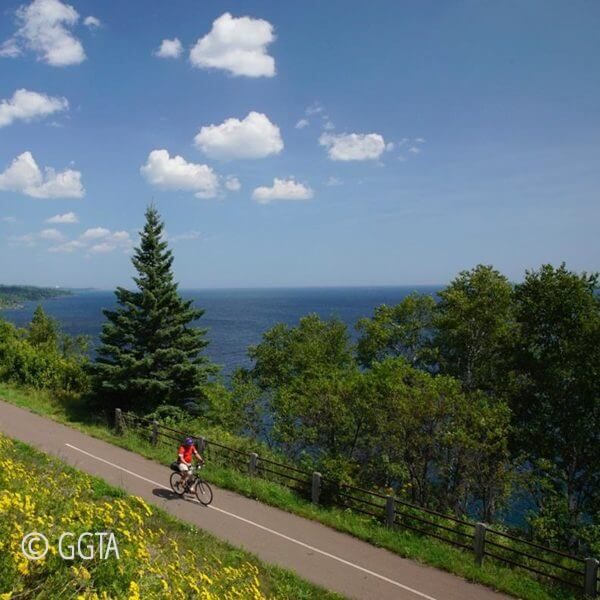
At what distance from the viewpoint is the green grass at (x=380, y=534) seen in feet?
36.8

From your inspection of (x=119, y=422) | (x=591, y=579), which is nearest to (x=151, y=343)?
(x=119, y=422)

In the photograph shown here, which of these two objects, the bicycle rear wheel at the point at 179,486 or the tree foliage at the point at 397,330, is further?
the tree foliage at the point at 397,330

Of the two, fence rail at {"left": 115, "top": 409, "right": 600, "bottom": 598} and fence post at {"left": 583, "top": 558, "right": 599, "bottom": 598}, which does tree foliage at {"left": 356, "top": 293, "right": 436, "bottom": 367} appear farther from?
fence post at {"left": 583, "top": 558, "right": 599, "bottom": 598}

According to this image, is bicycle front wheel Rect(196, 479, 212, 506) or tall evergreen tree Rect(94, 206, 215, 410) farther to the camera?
tall evergreen tree Rect(94, 206, 215, 410)

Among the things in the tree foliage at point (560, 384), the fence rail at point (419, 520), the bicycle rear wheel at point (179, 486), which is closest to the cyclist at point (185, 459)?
the bicycle rear wheel at point (179, 486)

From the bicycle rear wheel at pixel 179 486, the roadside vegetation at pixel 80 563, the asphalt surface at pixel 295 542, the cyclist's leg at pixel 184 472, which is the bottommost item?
the asphalt surface at pixel 295 542

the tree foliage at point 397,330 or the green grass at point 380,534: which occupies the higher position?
the tree foliage at point 397,330

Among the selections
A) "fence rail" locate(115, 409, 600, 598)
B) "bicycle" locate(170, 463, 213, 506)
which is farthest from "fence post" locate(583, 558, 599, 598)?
"bicycle" locate(170, 463, 213, 506)

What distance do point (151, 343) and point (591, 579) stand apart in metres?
21.1

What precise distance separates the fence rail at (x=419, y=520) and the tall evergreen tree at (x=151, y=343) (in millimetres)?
3923

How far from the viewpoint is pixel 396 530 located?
1370 centimetres

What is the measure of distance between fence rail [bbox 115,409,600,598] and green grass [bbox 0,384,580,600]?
0.83 feet

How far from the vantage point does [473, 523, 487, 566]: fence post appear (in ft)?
40.1

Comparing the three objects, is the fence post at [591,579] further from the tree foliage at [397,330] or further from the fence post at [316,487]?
the tree foliage at [397,330]
